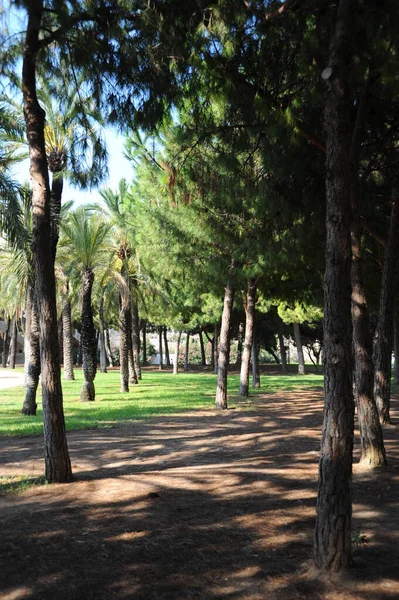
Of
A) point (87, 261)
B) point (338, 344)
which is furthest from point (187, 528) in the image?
point (87, 261)

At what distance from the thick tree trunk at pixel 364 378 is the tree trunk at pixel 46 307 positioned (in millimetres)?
3751

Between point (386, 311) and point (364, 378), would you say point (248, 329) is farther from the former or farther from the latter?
point (364, 378)

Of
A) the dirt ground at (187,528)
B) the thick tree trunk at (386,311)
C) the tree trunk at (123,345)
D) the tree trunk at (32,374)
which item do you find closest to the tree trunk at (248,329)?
the tree trunk at (123,345)

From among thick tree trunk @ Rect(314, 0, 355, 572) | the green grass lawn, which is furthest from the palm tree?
thick tree trunk @ Rect(314, 0, 355, 572)

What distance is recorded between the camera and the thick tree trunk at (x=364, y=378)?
23.5 ft

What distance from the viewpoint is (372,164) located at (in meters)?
8.47

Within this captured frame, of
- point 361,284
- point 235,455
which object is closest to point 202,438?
point 235,455

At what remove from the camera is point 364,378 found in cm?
727

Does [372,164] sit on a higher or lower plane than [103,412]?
higher

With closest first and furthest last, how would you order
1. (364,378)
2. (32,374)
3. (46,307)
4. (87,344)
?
(46,307)
(364,378)
(32,374)
(87,344)

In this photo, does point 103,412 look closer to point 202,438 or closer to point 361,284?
point 202,438

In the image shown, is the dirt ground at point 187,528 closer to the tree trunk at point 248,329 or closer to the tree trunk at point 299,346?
the tree trunk at point 248,329

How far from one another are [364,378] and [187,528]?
344cm

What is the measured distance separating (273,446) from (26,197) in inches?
343
